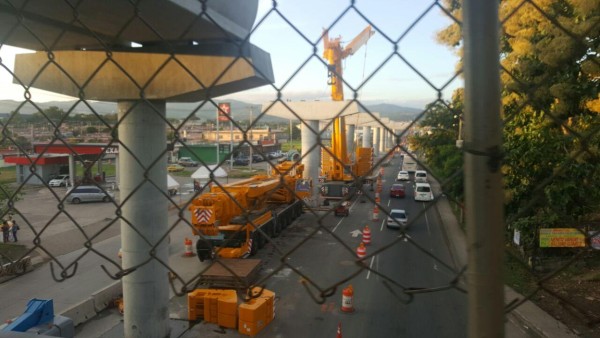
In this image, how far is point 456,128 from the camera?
5.66m

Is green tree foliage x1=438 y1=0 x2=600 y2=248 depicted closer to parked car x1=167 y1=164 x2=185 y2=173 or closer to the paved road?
the paved road

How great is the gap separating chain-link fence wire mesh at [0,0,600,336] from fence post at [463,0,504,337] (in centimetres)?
6

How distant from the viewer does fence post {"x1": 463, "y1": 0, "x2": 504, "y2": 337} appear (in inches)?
38.1

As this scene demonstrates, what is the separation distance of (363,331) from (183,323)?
10.2ft

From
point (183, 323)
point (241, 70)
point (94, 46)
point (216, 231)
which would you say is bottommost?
point (183, 323)

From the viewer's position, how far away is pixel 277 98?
1.38 meters

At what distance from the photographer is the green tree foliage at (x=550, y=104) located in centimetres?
179

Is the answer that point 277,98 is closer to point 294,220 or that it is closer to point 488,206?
point 488,206

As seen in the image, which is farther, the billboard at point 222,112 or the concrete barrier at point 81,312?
the concrete barrier at point 81,312

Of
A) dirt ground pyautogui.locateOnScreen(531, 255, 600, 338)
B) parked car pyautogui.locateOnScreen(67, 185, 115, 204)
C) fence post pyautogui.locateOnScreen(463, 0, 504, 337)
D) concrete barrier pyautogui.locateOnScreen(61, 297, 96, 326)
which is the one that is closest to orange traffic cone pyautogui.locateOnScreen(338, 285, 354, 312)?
dirt ground pyautogui.locateOnScreen(531, 255, 600, 338)

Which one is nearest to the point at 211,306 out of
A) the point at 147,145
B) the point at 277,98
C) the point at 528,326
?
the point at 147,145

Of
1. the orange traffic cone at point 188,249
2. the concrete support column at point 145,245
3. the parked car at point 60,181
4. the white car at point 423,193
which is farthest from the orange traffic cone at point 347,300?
the parked car at point 60,181

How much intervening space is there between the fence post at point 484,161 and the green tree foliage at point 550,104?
0.18 meters

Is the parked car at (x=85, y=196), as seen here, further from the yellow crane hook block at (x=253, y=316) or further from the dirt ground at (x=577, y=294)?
the dirt ground at (x=577, y=294)
